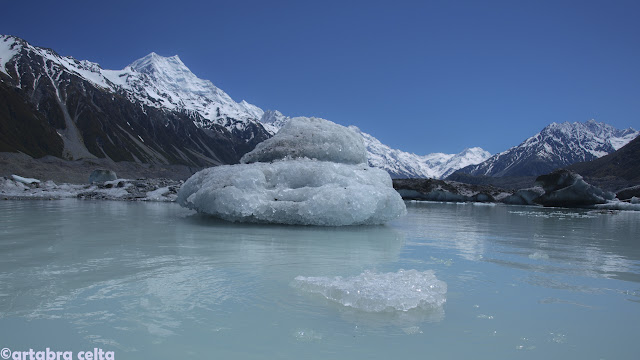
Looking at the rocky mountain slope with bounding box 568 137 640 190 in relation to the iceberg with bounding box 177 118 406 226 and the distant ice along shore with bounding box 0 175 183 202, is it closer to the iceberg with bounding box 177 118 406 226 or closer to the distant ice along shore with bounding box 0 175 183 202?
the distant ice along shore with bounding box 0 175 183 202

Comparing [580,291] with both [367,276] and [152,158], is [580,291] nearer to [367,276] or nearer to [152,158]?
[367,276]

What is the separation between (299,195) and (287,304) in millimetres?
5775

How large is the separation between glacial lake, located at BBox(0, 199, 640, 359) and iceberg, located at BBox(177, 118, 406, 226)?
2.60 metres

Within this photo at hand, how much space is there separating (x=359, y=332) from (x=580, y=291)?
261cm

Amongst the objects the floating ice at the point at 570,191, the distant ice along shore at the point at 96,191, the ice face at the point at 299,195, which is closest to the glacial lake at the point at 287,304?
the ice face at the point at 299,195

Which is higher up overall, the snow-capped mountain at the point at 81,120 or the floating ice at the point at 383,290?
the snow-capped mountain at the point at 81,120

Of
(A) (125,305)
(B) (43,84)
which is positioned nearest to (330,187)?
(A) (125,305)

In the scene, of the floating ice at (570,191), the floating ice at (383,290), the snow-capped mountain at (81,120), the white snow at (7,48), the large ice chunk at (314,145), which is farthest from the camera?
the white snow at (7,48)

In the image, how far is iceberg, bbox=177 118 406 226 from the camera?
28.7 ft

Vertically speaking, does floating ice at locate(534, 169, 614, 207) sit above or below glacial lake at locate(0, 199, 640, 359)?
above

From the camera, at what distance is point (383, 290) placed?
3.26 metres

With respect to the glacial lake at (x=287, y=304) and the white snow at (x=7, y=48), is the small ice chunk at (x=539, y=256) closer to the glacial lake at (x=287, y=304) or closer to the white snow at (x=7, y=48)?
the glacial lake at (x=287, y=304)

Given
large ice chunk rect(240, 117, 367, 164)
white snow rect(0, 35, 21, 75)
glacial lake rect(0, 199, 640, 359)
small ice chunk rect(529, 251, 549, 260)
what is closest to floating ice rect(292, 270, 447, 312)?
glacial lake rect(0, 199, 640, 359)

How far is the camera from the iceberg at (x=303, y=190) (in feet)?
28.7
